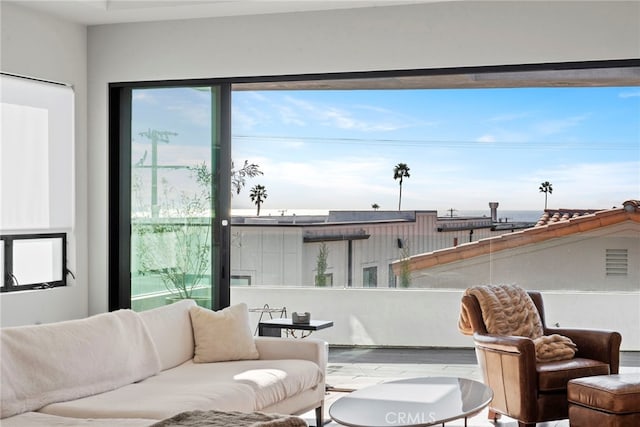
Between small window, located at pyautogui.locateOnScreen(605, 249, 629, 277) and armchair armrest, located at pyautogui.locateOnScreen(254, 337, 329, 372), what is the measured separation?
4.18m

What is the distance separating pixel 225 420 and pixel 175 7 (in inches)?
135

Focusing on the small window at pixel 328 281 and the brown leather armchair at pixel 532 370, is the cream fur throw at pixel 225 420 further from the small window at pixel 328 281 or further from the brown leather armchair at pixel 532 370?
the small window at pixel 328 281

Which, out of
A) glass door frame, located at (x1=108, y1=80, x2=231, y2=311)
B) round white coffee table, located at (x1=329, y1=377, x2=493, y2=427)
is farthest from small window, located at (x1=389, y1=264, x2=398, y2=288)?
round white coffee table, located at (x1=329, y1=377, x2=493, y2=427)

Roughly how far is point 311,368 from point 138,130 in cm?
260

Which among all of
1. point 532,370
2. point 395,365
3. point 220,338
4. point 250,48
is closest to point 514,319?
point 532,370

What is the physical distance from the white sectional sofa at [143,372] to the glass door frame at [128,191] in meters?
0.98

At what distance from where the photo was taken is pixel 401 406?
4277 mm

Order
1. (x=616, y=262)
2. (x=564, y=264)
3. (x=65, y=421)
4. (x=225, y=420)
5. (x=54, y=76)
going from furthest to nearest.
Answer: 1. (x=564, y=264)
2. (x=616, y=262)
3. (x=54, y=76)
4. (x=65, y=421)
5. (x=225, y=420)

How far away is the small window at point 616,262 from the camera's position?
8.38m

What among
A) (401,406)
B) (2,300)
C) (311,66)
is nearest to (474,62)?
(311,66)

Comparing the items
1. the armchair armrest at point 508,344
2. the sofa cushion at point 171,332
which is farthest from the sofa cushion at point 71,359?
the armchair armrest at point 508,344

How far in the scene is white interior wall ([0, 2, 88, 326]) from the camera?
580 centimetres

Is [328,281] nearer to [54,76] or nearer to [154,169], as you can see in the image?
[154,169]

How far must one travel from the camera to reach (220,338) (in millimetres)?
5309
